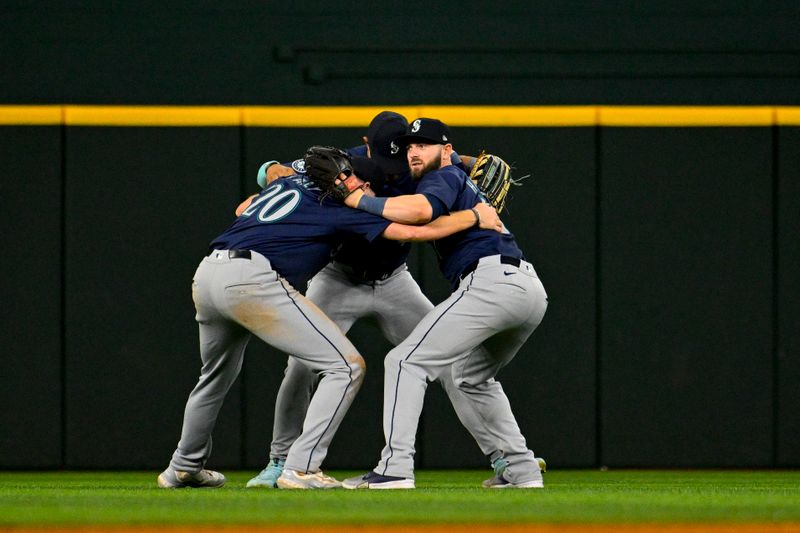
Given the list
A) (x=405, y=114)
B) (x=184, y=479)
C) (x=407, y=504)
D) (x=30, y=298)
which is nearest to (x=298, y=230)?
(x=184, y=479)

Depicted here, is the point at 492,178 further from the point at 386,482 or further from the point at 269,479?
the point at 269,479

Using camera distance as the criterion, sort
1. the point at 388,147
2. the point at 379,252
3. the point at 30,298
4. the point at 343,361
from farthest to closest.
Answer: the point at 30,298 < the point at 379,252 < the point at 388,147 < the point at 343,361

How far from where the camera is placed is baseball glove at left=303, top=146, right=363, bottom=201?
19.6ft

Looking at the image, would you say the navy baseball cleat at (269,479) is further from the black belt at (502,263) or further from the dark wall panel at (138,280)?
the dark wall panel at (138,280)

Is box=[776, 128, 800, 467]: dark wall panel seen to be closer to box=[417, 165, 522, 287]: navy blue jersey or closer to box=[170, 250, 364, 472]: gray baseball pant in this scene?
box=[417, 165, 522, 287]: navy blue jersey

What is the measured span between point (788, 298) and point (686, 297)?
0.72 m

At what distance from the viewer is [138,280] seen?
28.5 ft

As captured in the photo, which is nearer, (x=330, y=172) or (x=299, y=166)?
(x=330, y=172)

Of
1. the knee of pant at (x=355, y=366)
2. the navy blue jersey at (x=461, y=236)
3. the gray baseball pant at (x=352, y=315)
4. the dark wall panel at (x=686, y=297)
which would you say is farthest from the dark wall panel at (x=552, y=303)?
the knee of pant at (x=355, y=366)

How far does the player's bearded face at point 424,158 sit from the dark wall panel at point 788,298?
3.49 meters

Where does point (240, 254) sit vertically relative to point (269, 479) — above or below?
above
